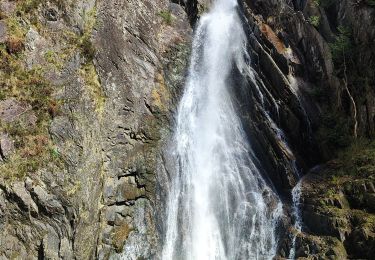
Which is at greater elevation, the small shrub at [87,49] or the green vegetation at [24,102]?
the small shrub at [87,49]

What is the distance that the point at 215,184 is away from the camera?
16.5m

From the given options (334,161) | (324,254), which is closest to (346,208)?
(324,254)

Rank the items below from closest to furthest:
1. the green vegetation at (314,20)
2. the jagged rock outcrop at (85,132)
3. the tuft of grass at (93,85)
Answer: the jagged rock outcrop at (85,132) < the tuft of grass at (93,85) < the green vegetation at (314,20)

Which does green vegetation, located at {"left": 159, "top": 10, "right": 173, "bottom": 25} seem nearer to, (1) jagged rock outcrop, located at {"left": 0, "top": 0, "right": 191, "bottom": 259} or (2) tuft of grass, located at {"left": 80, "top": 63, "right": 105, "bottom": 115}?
(1) jagged rock outcrop, located at {"left": 0, "top": 0, "right": 191, "bottom": 259}

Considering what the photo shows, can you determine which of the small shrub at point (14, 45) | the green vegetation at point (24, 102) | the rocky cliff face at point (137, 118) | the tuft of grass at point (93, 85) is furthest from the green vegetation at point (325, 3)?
the small shrub at point (14, 45)

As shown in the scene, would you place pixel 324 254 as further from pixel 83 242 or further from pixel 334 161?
pixel 83 242

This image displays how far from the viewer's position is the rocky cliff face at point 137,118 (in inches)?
491

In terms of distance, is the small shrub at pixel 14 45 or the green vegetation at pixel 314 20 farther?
the green vegetation at pixel 314 20

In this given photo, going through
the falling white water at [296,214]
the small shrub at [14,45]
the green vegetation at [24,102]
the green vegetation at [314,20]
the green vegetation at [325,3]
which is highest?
the green vegetation at [325,3]

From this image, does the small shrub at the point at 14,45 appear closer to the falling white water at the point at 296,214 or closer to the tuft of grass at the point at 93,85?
the tuft of grass at the point at 93,85

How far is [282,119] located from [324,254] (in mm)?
7014

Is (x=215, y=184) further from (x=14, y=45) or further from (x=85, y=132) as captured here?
(x=14, y=45)

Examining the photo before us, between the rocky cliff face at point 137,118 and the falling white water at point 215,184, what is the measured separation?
2.19 feet

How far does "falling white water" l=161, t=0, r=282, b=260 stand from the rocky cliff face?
67cm
